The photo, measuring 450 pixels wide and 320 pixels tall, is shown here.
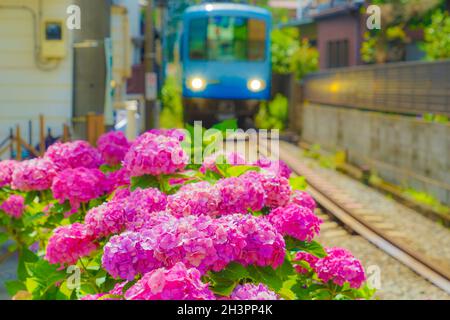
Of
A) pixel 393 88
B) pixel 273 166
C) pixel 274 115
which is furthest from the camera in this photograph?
pixel 274 115

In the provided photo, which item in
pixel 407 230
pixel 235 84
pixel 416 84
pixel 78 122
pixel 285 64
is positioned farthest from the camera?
pixel 285 64

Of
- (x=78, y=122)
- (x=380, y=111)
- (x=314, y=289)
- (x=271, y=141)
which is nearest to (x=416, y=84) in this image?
(x=380, y=111)

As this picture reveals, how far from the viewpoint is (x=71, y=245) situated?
3436 millimetres

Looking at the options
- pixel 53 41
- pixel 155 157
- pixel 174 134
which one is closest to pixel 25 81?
pixel 53 41

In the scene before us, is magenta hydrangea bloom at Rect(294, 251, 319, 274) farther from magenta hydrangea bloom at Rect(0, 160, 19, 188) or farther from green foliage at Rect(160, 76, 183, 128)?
green foliage at Rect(160, 76, 183, 128)

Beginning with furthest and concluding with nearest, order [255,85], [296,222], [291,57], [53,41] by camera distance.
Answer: [291,57] → [255,85] → [53,41] → [296,222]

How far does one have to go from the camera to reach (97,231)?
11.0 feet

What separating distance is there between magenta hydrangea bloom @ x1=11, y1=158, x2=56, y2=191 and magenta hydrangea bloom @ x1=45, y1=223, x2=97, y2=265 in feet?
3.53

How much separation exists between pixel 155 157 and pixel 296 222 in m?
0.71

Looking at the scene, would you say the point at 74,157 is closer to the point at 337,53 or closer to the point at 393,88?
the point at 393,88

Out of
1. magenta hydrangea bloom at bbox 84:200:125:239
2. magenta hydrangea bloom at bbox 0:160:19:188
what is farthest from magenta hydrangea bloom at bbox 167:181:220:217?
magenta hydrangea bloom at bbox 0:160:19:188

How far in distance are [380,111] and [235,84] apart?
197 inches

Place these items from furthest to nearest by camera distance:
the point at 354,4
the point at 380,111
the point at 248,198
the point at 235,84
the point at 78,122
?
1. the point at 354,4
2. the point at 235,84
3. the point at 380,111
4. the point at 78,122
5. the point at 248,198
